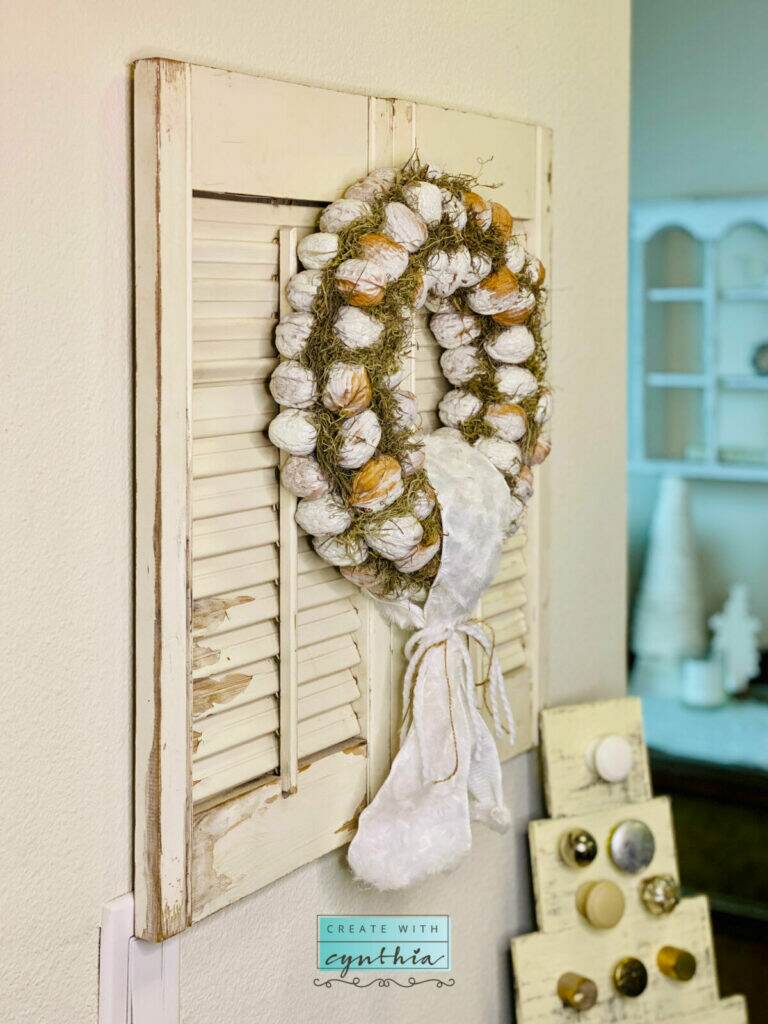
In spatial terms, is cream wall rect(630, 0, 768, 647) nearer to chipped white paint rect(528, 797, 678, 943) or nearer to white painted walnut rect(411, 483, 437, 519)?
chipped white paint rect(528, 797, 678, 943)

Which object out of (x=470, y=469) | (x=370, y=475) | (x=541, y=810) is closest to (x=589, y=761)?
(x=541, y=810)

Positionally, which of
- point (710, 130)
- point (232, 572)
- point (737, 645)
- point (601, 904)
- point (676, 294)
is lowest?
point (601, 904)

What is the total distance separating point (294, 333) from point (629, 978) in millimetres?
977

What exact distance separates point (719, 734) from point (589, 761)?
1.56 meters

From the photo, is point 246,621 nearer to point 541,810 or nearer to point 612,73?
point 541,810

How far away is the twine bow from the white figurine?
191cm

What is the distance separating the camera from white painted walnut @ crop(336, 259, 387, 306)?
42.6 inches

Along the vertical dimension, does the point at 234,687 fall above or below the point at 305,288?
below

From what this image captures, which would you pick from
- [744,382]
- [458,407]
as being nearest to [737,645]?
[744,382]

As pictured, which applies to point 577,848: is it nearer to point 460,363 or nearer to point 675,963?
point 675,963

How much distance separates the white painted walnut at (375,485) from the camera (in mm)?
1108

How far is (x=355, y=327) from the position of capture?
108 centimetres

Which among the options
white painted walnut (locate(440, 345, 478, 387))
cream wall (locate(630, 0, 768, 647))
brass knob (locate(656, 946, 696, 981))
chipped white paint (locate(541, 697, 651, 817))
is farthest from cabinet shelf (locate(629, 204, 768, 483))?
white painted walnut (locate(440, 345, 478, 387))

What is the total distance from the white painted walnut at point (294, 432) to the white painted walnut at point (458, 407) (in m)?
0.27
